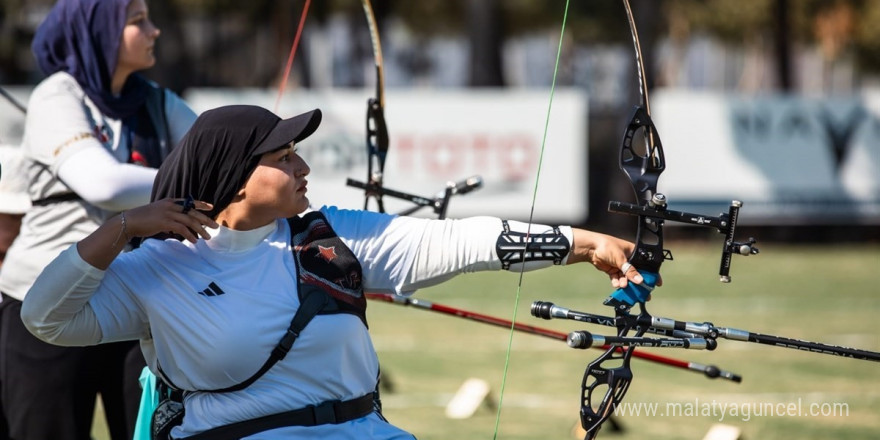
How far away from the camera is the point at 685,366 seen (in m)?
5.35

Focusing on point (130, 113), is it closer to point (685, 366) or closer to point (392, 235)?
point (392, 235)

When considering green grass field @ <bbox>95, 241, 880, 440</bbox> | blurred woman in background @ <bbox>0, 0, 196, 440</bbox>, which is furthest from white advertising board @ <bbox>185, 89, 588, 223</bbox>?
blurred woman in background @ <bbox>0, 0, 196, 440</bbox>

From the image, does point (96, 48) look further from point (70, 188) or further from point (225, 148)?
point (225, 148)

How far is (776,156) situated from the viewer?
63.6 feet

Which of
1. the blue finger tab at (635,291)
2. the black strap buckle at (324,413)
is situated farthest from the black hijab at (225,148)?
the blue finger tab at (635,291)

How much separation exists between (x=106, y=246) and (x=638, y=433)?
4479 mm

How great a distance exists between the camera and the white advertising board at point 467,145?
18.2 meters

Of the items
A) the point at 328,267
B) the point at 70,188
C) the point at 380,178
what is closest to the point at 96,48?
the point at 70,188

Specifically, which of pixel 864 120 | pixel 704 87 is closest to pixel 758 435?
pixel 864 120

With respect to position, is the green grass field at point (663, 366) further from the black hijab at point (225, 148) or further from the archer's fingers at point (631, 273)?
the black hijab at point (225, 148)

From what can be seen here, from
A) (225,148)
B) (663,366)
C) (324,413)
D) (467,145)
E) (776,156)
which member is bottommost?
(467,145)

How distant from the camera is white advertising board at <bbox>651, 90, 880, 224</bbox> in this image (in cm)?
1936

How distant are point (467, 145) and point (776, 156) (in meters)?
4.66

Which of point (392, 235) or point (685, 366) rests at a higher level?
point (392, 235)
